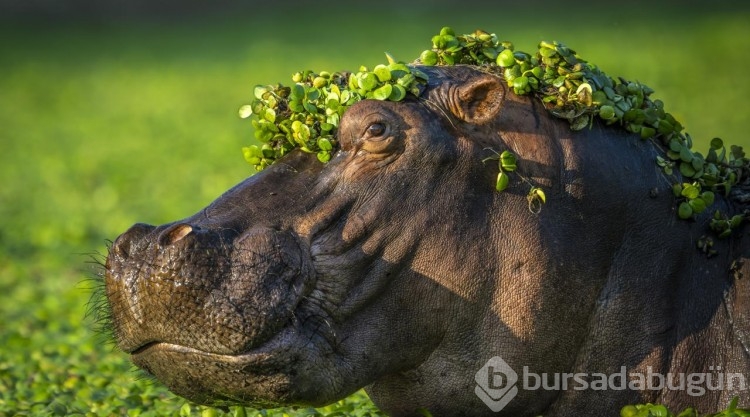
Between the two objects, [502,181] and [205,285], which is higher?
[502,181]

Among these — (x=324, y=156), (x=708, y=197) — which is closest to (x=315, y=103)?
(x=324, y=156)

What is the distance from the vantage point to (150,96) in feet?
68.4

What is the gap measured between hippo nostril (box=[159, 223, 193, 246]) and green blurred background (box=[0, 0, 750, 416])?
67 centimetres

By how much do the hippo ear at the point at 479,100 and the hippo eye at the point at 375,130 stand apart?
0.98ft

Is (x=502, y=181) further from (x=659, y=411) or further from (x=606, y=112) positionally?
(x=659, y=411)

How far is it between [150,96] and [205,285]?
17.9m

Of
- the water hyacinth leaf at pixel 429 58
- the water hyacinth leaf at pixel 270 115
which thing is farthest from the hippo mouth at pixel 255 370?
the water hyacinth leaf at pixel 429 58

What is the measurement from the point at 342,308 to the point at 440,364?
45 centimetres

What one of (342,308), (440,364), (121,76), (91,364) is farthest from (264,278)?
(121,76)

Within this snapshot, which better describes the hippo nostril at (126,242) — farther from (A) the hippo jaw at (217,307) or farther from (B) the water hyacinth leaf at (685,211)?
(B) the water hyacinth leaf at (685,211)

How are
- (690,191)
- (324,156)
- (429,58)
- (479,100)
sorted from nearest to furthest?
(324,156) → (479,100) → (690,191) → (429,58)

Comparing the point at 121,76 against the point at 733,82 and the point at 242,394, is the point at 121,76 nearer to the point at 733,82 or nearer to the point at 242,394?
the point at 733,82

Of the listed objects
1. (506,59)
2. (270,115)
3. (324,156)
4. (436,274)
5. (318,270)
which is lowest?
(318,270)

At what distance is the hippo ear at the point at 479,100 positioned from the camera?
13.0 ft
